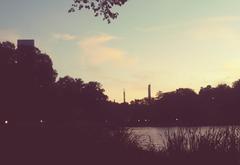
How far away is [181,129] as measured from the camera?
47.3 feet

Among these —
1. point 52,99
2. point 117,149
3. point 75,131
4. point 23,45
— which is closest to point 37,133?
point 75,131

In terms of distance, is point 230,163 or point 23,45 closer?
point 230,163

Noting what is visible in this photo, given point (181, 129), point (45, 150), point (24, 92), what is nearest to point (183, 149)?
point (181, 129)

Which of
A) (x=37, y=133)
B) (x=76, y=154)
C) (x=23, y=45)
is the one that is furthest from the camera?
(x=23, y=45)

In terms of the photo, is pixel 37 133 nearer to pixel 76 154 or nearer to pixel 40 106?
pixel 76 154

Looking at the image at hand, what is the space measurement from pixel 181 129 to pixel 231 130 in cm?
131

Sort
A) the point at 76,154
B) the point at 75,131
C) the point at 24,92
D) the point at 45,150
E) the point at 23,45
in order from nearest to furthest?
the point at 76,154 < the point at 45,150 < the point at 75,131 < the point at 23,45 < the point at 24,92

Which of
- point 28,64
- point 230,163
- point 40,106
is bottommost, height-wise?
point 230,163

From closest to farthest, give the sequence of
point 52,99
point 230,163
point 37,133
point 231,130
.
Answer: point 230,163
point 231,130
point 37,133
point 52,99

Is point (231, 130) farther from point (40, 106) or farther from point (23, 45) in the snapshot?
point (40, 106)

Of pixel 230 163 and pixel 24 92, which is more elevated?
pixel 24 92

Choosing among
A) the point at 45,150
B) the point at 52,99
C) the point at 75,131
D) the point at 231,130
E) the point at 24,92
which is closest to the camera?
the point at 231,130

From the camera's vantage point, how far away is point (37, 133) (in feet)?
71.9

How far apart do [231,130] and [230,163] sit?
1.18m
